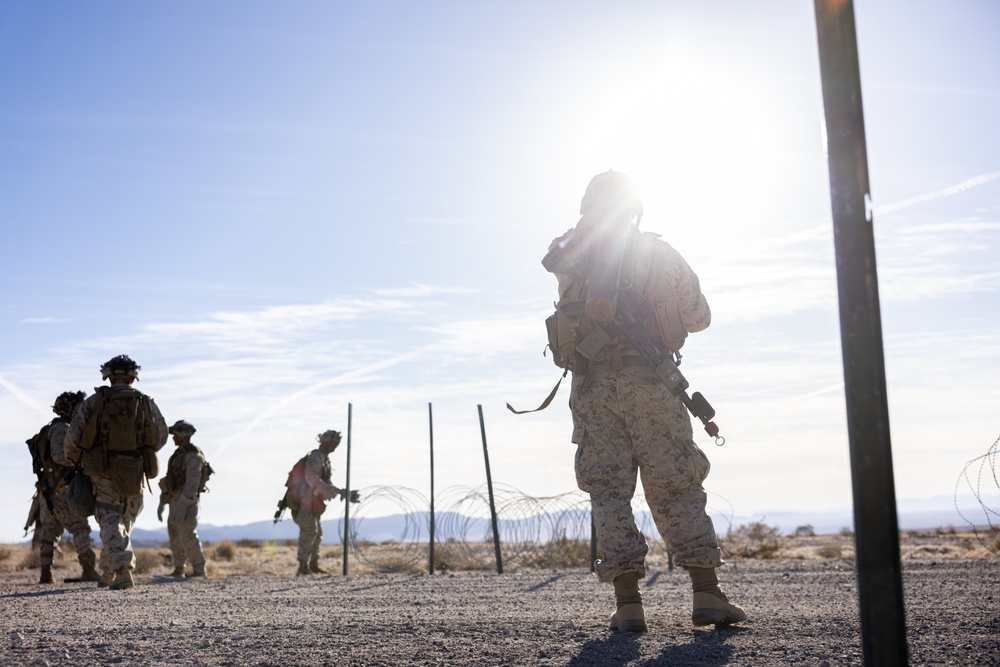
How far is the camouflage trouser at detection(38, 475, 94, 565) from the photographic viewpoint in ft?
33.0

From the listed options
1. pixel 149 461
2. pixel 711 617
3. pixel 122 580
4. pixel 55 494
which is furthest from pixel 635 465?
pixel 55 494

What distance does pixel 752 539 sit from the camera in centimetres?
1709

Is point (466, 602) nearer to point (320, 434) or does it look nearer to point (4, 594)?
point (4, 594)

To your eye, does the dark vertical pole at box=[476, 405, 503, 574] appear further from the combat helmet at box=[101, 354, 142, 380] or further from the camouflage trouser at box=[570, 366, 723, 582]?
the camouflage trouser at box=[570, 366, 723, 582]

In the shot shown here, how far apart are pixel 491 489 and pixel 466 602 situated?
5535 millimetres

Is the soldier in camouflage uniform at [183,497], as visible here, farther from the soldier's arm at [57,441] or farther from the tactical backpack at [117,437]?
the tactical backpack at [117,437]

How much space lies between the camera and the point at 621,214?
4621mm

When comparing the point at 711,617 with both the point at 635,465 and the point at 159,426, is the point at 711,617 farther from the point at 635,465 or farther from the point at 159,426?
the point at 159,426

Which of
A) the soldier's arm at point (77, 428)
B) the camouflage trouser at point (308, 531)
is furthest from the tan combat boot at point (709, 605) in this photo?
the camouflage trouser at point (308, 531)

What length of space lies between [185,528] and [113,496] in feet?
11.0

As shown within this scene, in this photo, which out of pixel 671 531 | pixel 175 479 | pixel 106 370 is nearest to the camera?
pixel 671 531

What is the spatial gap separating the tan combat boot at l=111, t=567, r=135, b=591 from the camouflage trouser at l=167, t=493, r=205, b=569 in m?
3.14

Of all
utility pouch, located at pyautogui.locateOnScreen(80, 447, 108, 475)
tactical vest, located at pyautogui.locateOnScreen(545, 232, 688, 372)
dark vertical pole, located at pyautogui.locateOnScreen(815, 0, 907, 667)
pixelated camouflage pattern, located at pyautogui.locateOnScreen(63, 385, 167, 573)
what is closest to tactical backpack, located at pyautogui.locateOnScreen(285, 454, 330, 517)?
pixelated camouflage pattern, located at pyautogui.locateOnScreen(63, 385, 167, 573)

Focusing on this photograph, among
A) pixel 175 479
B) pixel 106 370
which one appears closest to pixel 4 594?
pixel 106 370
